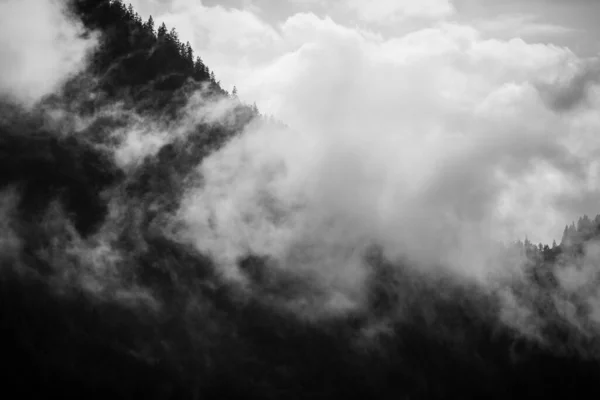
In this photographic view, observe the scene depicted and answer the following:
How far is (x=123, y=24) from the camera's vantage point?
192750 mm

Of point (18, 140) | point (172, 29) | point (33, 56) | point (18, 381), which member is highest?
point (172, 29)

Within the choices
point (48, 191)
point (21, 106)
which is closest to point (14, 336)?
point (48, 191)

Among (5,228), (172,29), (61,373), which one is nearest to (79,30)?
(172,29)

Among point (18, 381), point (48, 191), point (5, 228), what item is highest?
point (48, 191)

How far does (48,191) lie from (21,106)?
106ft

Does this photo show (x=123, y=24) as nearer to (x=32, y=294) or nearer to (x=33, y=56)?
(x=33, y=56)

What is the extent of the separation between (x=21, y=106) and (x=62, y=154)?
21.8 metres

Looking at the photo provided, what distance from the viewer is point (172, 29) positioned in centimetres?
19662

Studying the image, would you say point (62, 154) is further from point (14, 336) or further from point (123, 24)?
point (14, 336)

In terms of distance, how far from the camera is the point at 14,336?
620 ft

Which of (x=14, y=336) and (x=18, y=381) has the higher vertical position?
(x=14, y=336)

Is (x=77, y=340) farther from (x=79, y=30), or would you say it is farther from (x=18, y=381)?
(x=79, y=30)

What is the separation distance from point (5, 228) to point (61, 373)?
58909 millimetres

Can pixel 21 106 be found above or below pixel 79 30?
below
